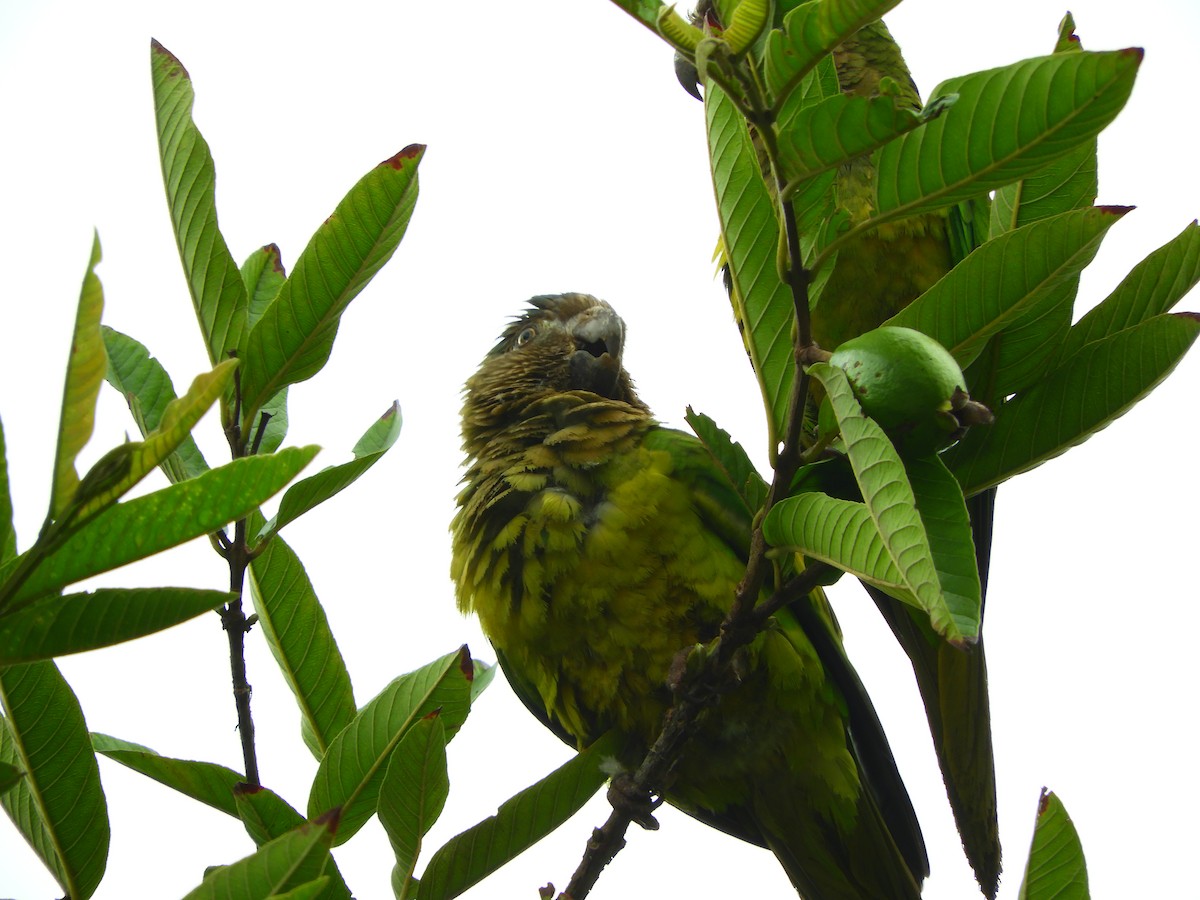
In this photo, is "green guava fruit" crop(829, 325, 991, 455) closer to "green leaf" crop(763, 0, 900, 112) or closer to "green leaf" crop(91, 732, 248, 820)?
"green leaf" crop(763, 0, 900, 112)

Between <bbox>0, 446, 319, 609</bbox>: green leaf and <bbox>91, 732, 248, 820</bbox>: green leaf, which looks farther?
<bbox>91, 732, 248, 820</bbox>: green leaf

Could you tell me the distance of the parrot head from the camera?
3215 mm

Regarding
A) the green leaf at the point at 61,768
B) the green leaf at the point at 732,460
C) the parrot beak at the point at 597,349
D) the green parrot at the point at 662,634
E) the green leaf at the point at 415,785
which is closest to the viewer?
the green leaf at the point at 61,768

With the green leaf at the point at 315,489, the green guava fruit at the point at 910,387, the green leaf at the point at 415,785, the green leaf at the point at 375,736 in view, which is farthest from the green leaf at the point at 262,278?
the green guava fruit at the point at 910,387

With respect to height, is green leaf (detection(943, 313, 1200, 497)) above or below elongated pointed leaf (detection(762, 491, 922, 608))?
above

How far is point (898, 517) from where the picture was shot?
1149 millimetres

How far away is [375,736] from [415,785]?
0.13 m

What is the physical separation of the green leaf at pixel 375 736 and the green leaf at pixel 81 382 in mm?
679

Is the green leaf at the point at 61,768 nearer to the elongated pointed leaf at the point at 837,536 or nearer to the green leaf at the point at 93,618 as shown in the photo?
the green leaf at the point at 93,618

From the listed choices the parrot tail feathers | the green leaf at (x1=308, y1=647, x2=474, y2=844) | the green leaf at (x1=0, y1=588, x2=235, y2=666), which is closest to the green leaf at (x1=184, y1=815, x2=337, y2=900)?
the green leaf at (x1=0, y1=588, x2=235, y2=666)

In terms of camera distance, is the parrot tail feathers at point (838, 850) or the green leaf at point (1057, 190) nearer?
the green leaf at point (1057, 190)

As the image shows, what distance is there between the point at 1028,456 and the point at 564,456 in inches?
53.6

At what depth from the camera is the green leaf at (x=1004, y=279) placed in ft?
4.51

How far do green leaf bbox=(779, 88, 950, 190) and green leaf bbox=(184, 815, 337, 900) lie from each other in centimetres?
89
